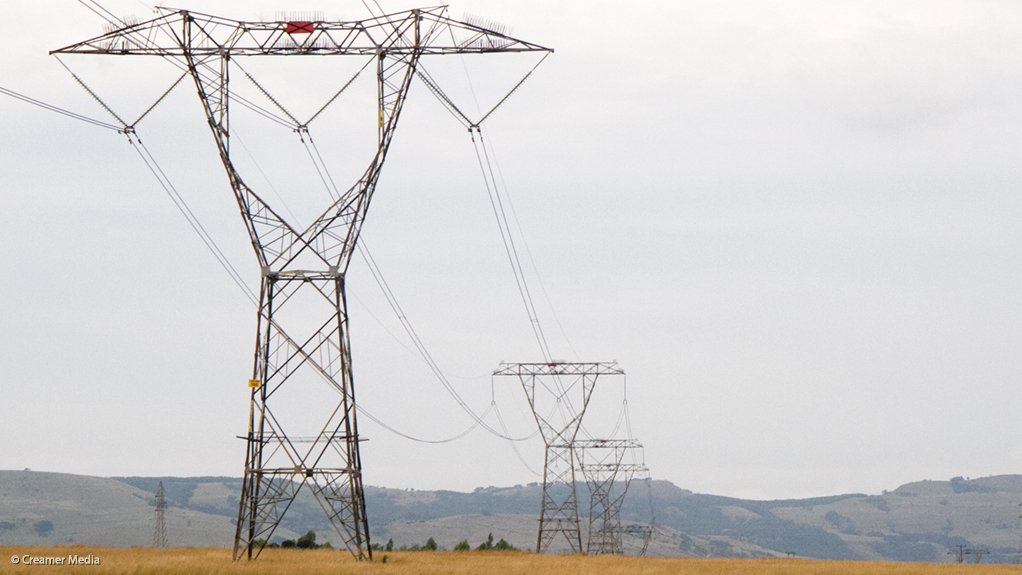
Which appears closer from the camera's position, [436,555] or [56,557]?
[56,557]

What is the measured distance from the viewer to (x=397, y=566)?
62094mm

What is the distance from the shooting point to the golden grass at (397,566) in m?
54.7

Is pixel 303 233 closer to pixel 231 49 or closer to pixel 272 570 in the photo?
pixel 231 49

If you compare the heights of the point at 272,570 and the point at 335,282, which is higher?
the point at 335,282

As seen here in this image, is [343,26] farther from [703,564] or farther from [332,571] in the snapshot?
[703,564]

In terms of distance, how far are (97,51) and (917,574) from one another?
4370 cm

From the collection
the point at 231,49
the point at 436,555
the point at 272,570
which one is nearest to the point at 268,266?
the point at 231,49

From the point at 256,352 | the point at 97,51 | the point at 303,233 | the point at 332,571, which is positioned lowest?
the point at 332,571

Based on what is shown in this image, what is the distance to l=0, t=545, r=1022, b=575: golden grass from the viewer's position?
2153 inches

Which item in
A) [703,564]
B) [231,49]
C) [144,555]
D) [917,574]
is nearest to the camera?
[231,49]

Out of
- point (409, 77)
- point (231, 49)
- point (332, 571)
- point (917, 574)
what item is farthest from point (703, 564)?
point (231, 49)

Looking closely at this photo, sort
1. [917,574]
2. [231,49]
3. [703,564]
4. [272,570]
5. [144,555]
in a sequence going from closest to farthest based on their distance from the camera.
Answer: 1. [272,570]
2. [231,49]
3. [144,555]
4. [917,574]
5. [703,564]

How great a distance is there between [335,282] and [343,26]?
1035cm

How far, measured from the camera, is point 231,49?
60.2 m
